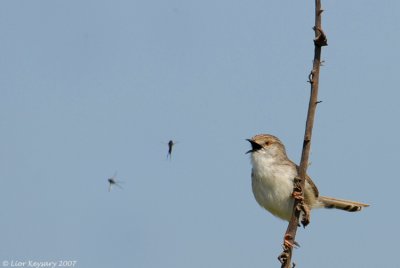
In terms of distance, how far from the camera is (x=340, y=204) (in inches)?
386

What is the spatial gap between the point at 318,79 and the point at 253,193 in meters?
4.25

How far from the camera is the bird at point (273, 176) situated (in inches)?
326

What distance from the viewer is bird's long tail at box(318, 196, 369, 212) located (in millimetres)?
9711

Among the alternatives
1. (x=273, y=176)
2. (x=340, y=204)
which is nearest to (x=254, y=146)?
(x=273, y=176)

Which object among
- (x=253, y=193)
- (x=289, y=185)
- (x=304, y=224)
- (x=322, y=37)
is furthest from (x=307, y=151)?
(x=253, y=193)

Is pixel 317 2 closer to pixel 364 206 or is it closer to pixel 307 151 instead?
pixel 307 151

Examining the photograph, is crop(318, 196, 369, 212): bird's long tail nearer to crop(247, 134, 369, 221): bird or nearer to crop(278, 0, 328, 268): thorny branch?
crop(247, 134, 369, 221): bird

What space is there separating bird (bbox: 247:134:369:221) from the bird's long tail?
0.81 metres

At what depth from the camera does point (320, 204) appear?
9617 millimetres

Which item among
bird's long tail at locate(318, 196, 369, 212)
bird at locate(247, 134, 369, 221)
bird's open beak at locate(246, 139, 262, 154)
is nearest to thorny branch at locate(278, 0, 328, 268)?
bird at locate(247, 134, 369, 221)

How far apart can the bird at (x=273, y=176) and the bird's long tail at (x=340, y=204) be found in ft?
2.66

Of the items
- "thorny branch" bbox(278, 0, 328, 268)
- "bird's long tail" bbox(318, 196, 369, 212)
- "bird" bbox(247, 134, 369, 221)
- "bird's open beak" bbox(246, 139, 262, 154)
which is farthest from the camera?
"bird's long tail" bbox(318, 196, 369, 212)

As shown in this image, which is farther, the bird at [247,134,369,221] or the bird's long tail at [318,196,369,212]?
the bird's long tail at [318,196,369,212]

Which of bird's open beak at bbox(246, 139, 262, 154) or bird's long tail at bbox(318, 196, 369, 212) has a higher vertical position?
bird's open beak at bbox(246, 139, 262, 154)
